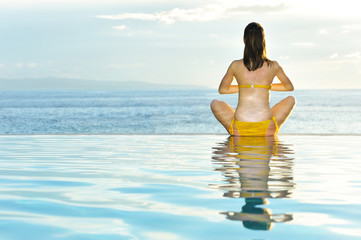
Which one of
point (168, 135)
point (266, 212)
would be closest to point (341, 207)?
point (266, 212)

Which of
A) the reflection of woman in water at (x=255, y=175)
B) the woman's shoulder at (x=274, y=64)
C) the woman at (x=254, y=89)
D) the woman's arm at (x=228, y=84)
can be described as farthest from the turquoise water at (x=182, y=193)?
the woman's shoulder at (x=274, y=64)

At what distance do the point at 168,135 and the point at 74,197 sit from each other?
16.8 feet

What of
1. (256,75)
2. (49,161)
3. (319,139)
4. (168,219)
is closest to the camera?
(168,219)

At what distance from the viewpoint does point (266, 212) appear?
8.40ft

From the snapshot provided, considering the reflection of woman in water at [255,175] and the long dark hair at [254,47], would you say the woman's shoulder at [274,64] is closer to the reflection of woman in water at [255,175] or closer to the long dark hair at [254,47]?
the long dark hair at [254,47]

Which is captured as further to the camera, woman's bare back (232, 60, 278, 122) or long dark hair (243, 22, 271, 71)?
woman's bare back (232, 60, 278, 122)

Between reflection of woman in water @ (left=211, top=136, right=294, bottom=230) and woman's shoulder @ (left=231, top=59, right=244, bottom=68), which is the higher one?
woman's shoulder @ (left=231, top=59, right=244, bottom=68)

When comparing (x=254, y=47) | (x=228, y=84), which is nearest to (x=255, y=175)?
(x=254, y=47)

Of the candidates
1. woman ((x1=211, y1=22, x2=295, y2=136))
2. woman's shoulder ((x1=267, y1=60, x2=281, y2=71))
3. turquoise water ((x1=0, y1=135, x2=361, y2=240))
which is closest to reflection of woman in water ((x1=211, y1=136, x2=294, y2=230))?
turquoise water ((x1=0, y1=135, x2=361, y2=240))

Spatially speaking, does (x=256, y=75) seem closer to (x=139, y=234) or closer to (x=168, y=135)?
(x=168, y=135)

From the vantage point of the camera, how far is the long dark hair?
5738 millimetres

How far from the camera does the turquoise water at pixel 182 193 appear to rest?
7.53ft

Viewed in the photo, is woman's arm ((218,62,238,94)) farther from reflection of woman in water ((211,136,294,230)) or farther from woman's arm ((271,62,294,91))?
reflection of woman in water ((211,136,294,230))

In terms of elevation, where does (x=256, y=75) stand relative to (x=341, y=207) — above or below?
above
